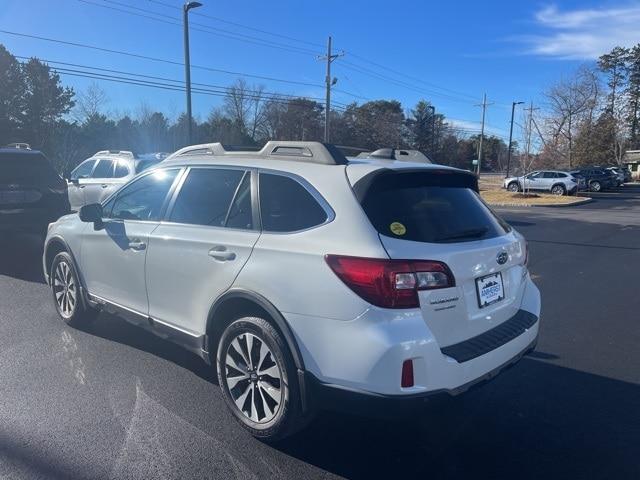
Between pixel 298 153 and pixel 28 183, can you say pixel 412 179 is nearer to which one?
pixel 298 153

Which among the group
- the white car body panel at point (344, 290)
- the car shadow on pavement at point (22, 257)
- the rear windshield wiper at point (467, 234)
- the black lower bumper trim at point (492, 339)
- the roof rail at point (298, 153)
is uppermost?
the roof rail at point (298, 153)

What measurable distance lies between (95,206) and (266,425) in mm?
2772

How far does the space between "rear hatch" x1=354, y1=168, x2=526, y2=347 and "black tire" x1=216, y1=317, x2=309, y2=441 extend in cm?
89

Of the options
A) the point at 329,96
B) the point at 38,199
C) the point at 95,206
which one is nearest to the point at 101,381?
the point at 95,206

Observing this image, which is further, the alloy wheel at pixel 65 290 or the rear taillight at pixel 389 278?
the alloy wheel at pixel 65 290

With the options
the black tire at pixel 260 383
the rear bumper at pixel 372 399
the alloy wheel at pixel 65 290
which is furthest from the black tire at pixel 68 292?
the rear bumper at pixel 372 399

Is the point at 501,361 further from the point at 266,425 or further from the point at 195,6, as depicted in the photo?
the point at 195,6

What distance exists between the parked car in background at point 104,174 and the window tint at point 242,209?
8.39 metres

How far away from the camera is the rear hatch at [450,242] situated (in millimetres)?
2844

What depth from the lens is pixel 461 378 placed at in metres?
2.85

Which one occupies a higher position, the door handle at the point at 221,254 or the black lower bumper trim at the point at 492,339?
the door handle at the point at 221,254

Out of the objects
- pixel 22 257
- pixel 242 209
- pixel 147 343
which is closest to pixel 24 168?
pixel 22 257

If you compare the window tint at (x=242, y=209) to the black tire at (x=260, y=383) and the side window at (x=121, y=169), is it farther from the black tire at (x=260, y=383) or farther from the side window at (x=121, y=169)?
the side window at (x=121, y=169)

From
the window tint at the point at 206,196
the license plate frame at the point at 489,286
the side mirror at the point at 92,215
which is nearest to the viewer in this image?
the license plate frame at the point at 489,286
